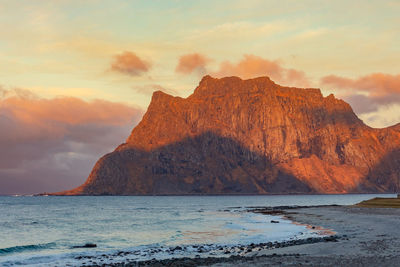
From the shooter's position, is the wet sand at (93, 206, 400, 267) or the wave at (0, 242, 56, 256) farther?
the wave at (0, 242, 56, 256)

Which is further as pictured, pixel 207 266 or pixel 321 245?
pixel 321 245

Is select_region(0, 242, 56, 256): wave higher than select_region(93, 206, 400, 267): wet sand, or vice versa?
select_region(93, 206, 400, 267): wet sand

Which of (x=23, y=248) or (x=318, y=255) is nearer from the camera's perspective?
(x=318, y=255)

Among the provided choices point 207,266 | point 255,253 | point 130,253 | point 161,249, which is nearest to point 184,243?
point 161,249

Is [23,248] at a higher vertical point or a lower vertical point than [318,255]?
lower

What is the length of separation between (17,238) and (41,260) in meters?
22.5

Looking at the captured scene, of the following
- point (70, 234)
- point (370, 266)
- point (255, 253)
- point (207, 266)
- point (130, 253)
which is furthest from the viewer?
point (70, 234)

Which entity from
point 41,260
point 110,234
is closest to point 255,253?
point 41,260

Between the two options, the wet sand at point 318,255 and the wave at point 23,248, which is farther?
the wave at point 23,248

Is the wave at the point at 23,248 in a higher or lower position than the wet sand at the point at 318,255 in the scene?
lower

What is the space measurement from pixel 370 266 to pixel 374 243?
508 inches

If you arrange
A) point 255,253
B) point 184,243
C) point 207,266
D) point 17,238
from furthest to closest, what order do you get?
point 17,238 < point 184,243 < point 255,253 < point 207,266

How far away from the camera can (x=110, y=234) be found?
62.8m

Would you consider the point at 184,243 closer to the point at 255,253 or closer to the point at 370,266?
the point at 255,253
